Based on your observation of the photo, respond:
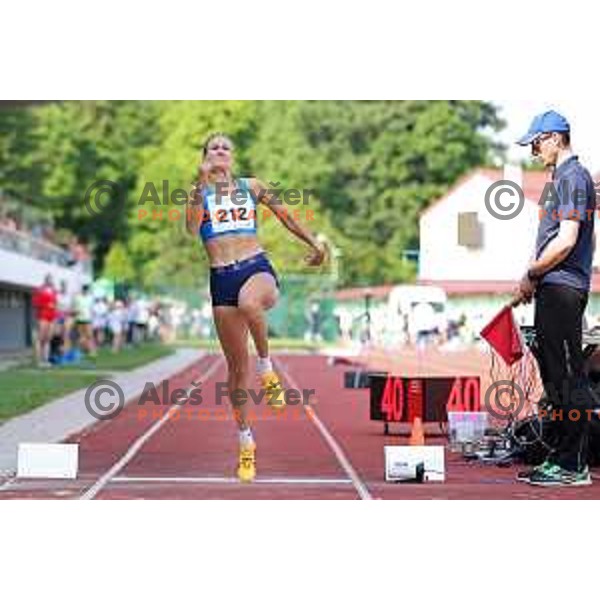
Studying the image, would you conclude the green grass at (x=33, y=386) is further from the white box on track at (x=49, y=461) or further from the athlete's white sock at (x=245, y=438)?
the athlete's white sock at (x=245, y=438)

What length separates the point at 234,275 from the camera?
1088 centimetres

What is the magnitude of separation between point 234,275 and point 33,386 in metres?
11.8

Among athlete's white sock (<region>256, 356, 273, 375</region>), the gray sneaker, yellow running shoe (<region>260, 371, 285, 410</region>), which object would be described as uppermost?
athlete's white sock (<region>256, 356, 273, 375</region>)

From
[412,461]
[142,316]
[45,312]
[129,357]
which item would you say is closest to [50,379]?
[45,312]

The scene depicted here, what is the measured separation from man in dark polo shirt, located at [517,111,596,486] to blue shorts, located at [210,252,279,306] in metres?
1.72

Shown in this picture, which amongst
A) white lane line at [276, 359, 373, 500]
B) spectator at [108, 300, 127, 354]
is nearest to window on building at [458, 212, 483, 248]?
spectator at [108, 300, 127, 354]

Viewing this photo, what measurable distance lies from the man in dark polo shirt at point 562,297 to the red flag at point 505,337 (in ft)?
2.53

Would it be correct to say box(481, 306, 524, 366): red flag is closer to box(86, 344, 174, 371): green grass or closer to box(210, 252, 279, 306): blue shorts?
box(210, 252, 279, 306): blue shorts

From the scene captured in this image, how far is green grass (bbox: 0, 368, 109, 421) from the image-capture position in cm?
1842

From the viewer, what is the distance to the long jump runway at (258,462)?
423 inches

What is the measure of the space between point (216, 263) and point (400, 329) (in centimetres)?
2672

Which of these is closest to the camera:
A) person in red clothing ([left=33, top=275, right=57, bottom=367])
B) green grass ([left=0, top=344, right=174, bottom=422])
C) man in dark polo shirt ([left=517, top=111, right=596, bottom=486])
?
man in dark polo shirt ([left=517, top=111, right=596, bottom=486])
